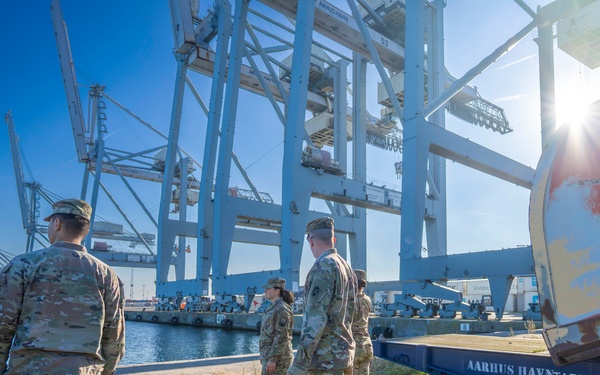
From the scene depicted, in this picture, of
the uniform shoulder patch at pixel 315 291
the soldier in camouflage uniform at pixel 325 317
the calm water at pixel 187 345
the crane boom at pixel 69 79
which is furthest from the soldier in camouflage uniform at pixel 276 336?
the crane boom at pixel 69 79

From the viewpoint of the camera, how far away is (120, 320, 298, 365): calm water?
14.2 m

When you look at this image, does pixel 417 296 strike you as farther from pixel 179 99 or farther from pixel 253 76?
pixel 179 99

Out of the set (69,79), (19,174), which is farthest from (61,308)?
(19,174)

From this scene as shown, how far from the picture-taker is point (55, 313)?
2.50m

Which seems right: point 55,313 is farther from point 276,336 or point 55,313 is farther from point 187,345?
point 187,345

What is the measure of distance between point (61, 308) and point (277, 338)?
2.36m

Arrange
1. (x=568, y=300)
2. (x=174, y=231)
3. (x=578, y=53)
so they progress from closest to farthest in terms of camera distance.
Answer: (x=568, y=300) → (x=578, y=53) → (x=174, y=231)

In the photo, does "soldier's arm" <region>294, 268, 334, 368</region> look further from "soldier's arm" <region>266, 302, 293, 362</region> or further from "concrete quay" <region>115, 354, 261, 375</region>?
"concrete quay" <region>115, 354, 261, 375</region>

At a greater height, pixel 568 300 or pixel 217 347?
pixel 568 300

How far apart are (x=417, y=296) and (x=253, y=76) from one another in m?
16.9

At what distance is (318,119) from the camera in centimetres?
2866

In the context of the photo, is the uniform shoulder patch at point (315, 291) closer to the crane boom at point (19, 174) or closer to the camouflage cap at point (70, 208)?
the camouflage cap at point (70, 208)

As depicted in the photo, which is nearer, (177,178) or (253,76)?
(253,76)

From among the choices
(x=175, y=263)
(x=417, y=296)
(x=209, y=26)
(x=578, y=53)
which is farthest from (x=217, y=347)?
(x=175, y=263)
